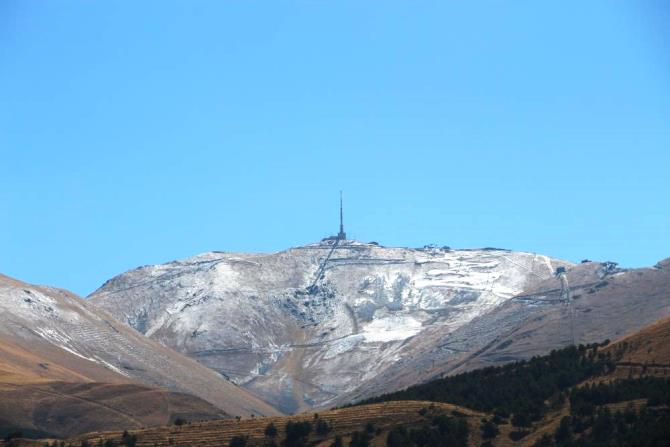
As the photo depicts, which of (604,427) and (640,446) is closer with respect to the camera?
(640,446)

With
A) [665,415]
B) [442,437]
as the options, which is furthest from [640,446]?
[442,437]

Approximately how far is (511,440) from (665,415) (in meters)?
22.5

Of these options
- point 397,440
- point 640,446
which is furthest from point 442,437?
point 640,446

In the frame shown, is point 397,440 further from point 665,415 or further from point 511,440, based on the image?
point 665,415

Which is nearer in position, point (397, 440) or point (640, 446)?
point (640, 446)

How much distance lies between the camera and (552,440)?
621ft

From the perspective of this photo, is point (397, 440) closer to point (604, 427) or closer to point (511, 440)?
point (511, 440)

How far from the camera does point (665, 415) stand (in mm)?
183875

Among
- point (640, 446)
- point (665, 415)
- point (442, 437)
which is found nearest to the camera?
point (640, 446)

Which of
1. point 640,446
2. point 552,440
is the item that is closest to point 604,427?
point 552,440

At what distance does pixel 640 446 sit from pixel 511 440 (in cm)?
3060

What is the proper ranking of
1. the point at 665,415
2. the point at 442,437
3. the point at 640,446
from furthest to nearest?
1. the point at 442,437
2. the point at 665,415
3. the point at 640,446

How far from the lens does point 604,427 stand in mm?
187625

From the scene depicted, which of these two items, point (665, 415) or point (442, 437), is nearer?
point (665, 415)
